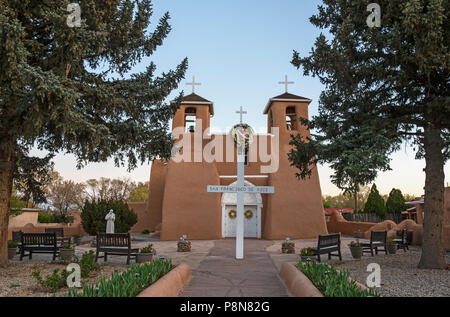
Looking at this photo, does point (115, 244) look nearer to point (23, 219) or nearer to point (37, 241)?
point (37, 241)

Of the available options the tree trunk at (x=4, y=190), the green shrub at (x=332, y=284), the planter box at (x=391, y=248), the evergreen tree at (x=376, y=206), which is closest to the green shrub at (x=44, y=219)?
the tree trunk at (x=4, y=190)

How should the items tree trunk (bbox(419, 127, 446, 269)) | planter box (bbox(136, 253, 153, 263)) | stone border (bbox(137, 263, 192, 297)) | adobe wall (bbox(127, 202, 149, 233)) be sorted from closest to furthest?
stone border (bbox(137, 263, 192, 297)) < tree trunk (bbox(419, 127, 446, 269)) < planter box (bbox(136, 253, 153, 263)) < adobe wall (bbox(127, 202, 149, 233))

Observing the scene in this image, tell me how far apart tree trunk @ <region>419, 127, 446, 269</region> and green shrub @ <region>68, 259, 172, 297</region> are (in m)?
6.79

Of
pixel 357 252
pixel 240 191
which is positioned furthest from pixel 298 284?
pixel 357 252

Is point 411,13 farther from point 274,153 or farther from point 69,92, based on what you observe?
point 274,153

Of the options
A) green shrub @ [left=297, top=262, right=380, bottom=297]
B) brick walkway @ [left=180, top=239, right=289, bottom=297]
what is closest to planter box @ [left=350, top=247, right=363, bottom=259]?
brick walkway @ [left=180, top=239, right=289, bottom=297]

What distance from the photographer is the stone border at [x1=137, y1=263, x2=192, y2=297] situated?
517 cm

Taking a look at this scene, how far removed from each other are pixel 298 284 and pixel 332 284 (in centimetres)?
90

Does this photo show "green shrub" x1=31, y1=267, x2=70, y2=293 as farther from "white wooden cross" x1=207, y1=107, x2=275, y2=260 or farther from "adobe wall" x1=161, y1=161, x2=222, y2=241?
"adobe wall" x1=161, y1=161, x2=222, y2=241

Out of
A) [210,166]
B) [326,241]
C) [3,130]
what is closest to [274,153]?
[210,166]

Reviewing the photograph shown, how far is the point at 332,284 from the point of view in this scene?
5.43m

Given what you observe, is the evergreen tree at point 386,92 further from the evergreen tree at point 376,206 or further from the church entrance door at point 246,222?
the evergreen tree at point 376,206
